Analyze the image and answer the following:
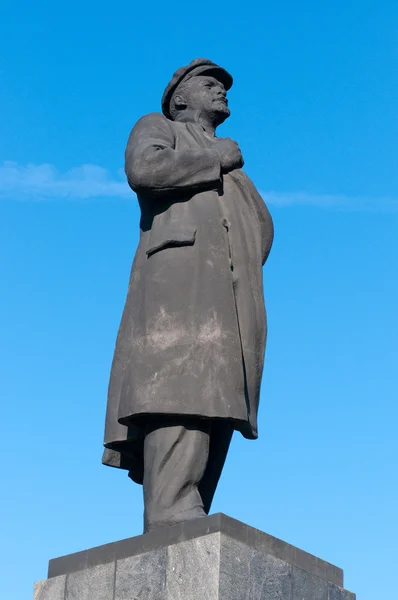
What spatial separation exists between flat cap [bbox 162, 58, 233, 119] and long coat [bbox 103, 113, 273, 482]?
62cm

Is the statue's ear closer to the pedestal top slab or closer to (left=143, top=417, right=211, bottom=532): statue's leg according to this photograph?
(left=143, top=417, right=211, bottom=532): statue's leg

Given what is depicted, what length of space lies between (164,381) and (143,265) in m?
1.14

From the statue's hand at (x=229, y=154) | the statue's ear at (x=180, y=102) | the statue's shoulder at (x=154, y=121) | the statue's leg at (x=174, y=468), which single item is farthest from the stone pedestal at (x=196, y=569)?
the statue's ear at (x=180, y=102)

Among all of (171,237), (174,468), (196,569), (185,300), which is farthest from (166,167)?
(196,569)

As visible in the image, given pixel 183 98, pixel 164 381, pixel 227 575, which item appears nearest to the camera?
pixel 227 575

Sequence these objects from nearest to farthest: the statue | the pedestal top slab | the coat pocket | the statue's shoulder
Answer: the pedestal top slab
the statue
the coat pocket
the statue's shoulder

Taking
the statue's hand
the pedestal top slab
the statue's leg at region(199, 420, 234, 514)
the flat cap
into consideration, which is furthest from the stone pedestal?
the flat cap

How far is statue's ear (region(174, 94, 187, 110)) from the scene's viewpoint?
34.9 feet

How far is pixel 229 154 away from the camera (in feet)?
32.8

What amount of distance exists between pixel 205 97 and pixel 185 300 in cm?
220

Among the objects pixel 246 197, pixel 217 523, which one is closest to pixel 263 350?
pixel 246 197

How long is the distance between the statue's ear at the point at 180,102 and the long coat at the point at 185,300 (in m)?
0.49

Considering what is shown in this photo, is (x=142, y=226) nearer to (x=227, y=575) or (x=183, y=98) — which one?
(x=183, y=98)

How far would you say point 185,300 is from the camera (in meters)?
9.38
